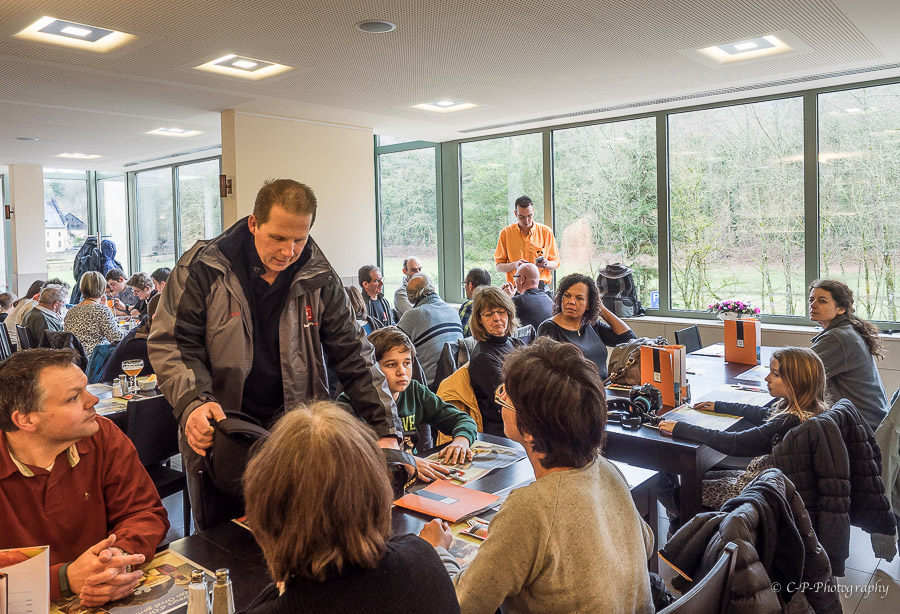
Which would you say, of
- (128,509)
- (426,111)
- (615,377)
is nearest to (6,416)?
(128,509)

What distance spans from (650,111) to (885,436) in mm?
4816

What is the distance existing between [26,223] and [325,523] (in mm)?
12069

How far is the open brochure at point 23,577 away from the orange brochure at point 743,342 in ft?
13.9

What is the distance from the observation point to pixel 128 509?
1.90 metres

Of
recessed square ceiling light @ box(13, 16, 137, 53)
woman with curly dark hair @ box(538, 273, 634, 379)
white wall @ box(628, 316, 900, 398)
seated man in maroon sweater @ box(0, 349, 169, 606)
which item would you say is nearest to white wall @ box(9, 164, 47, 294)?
recessed square ceiling light @ box(13, 16, 137, 53)

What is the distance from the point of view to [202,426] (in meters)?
1.85

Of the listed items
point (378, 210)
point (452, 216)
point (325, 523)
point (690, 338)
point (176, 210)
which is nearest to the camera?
point (325, 523)

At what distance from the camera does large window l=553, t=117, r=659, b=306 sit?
7.39 m

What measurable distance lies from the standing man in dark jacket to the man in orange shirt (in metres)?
4.89

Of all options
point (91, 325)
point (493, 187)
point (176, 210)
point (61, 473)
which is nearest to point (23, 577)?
point (61, 473)

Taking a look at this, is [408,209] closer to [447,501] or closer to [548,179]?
[548,179]

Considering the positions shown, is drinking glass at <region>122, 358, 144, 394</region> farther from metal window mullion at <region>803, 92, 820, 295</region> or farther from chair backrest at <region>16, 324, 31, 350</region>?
metal window mullion at <region>803, 92, 820, 295</region>

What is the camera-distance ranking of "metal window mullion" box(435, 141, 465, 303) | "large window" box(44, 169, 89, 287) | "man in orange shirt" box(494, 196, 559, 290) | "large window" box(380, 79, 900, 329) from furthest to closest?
"large window" box(44, 169, 89, 287) → "metal window mullion" box(435, 141, 465, 303) → "man in orange shirt" box(494, 196, 559, 290) → "large window" box(380, 79, 900, 329)

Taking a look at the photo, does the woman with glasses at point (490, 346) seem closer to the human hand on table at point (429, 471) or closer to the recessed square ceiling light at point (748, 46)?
the human hand on table at point (429, 471)
